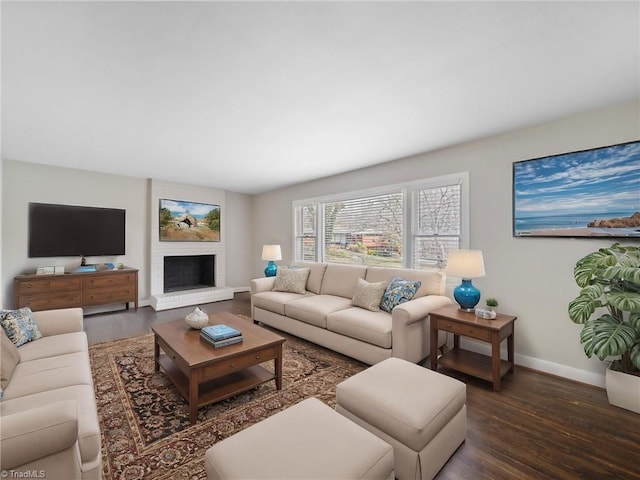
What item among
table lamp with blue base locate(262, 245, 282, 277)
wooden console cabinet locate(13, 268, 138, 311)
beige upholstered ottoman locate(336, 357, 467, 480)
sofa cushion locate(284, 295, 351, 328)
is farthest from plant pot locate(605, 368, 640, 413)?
wooden console cabinet locate(13, 268, 138, 311)

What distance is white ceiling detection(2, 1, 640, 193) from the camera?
1465mm

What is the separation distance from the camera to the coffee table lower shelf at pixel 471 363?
250cm

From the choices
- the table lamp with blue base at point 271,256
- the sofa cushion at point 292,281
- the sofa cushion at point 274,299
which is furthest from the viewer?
the table lamp with blue base at point 271,256

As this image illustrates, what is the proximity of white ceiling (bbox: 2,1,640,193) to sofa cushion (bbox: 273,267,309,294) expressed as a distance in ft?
6.12

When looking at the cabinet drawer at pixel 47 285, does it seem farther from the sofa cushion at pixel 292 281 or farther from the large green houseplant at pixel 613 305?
the large green houseplant at pixel 613 305

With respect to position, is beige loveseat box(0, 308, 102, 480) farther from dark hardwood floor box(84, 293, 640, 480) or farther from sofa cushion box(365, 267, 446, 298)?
sofa cushion box(365, 267, 446, 298)

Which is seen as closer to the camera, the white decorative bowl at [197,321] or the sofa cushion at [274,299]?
the white decorative bowl at [197,321]

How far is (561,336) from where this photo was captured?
8.60 ft

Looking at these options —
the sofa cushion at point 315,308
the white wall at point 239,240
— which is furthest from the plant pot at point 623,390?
the white wall at point 239,240

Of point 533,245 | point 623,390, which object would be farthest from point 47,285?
point 623,390

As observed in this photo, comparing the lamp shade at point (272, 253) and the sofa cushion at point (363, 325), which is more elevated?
the lamp shade at point (272, 253)

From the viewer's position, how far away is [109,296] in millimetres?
4562

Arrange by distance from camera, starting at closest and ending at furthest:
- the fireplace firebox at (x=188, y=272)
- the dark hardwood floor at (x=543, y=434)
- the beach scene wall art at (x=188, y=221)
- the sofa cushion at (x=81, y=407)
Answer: the sofa cushion at (x=81, y=407) < the dark hardwood floor at (x=543, y=434) < the beach scene wall art at (x=188, y=221) < the fireplace firebox at (x=188, y=272)

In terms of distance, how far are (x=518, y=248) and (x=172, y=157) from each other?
4.39m
